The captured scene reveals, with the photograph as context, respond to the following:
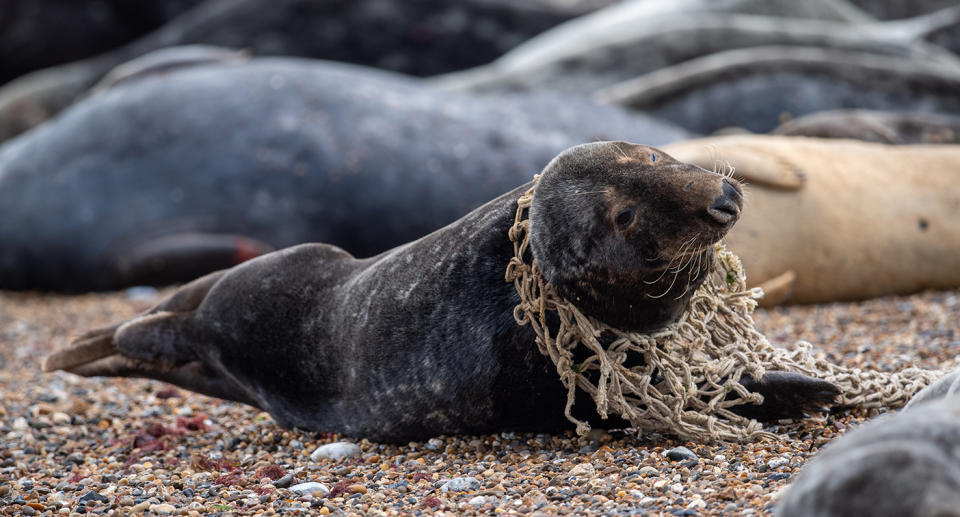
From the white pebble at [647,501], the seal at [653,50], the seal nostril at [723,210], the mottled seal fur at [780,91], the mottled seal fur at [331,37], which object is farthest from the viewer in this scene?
the mottled seal fur at [331,37]

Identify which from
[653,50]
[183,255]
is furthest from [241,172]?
[653,50]

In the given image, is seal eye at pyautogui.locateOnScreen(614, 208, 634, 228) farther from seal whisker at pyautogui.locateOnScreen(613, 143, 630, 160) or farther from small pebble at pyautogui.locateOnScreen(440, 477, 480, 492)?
small pebble at pyautogui.locateOnScreen(440, 477, 480, 492)

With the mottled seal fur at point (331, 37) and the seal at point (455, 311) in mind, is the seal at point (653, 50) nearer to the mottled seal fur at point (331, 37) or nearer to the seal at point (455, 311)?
the mottled seal fur at point (331, 37)

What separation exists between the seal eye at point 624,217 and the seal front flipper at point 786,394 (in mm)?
606

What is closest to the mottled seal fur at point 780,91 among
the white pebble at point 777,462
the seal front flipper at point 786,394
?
the seal front flipper at point 786,394

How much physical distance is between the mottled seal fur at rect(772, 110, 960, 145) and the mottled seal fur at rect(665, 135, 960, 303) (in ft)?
2.40

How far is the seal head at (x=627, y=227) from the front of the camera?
243 centimetres

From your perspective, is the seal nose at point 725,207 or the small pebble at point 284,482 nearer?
the seal nose at point 725,207

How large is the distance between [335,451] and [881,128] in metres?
4.06

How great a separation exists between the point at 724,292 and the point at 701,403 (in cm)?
36

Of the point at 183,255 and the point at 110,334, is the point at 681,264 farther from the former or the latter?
the point at 183,255

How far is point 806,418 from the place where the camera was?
277 cm


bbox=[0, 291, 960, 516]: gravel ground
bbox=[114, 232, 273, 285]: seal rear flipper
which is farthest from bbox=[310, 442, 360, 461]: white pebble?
bbox=[114, 232, 273, 285]: seal rear flipper

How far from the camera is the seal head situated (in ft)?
7.97
